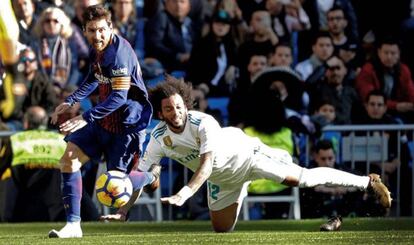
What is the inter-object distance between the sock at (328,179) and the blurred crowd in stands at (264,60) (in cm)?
346

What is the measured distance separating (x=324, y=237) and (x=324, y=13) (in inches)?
284

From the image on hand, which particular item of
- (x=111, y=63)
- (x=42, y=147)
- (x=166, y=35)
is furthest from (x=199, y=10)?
(x=111, y=63)

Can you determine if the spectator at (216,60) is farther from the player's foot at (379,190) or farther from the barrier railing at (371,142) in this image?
the player's foot at (379,190)

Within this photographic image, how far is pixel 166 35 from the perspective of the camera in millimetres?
17391

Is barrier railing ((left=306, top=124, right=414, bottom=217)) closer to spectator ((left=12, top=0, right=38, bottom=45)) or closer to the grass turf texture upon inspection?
the grass turf texture

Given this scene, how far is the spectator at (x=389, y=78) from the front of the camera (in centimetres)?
1747

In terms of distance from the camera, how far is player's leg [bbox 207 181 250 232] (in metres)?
12.9

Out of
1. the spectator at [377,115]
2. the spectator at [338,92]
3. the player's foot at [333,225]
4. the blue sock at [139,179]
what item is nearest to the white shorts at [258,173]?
the player's foot at [333,225]

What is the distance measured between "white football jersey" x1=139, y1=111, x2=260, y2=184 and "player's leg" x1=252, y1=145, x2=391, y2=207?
128 mm

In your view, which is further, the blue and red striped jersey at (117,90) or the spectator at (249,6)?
the spectator at (249,6)

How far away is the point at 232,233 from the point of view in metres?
12.5

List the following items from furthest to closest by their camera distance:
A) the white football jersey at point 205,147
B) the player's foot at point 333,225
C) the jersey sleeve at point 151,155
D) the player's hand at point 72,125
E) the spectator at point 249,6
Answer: the spectator at point 249,6, the player's foot at point 333,225, the jersey sleeve at point 151,155, the white football jersey at point 205,147, the player's hand at point 72,125

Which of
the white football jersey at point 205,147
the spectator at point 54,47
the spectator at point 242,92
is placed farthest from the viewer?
the spectator at point 54,47

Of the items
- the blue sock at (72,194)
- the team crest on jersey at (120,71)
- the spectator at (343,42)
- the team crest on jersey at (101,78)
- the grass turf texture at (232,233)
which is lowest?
the grass turf texture at (232,233)
